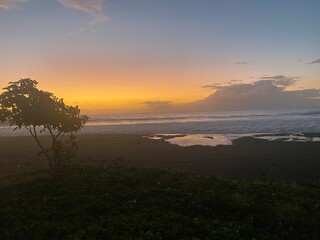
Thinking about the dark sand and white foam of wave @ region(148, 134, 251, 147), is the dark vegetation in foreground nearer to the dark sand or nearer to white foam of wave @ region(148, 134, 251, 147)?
the dark sand

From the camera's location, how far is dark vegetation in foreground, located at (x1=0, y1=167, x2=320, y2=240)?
14484mm

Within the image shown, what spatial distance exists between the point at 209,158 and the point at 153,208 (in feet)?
68.4

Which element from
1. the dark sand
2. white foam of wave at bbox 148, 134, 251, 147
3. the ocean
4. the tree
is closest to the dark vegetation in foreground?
the tree

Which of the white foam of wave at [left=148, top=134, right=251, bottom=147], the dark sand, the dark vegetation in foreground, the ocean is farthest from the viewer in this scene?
the ocean

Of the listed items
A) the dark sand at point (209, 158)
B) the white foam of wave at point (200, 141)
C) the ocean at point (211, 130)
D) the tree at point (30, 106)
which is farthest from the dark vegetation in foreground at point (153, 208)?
the ocean at point (211, 130)

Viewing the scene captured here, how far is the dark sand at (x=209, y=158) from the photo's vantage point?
31.0 meters

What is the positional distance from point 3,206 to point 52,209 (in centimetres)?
283

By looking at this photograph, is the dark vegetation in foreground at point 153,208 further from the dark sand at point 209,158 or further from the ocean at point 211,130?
the ocean at point 211,130

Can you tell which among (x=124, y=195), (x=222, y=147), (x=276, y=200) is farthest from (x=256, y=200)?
(x=222, y=147)

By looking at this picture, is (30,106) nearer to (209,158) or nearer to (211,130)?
(209,158)

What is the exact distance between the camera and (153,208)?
17.3m

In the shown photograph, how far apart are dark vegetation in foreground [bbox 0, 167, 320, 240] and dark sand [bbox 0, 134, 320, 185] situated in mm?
8131

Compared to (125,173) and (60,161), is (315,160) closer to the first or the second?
(125,173)

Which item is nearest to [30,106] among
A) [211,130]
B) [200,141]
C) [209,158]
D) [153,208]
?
[153,208]
